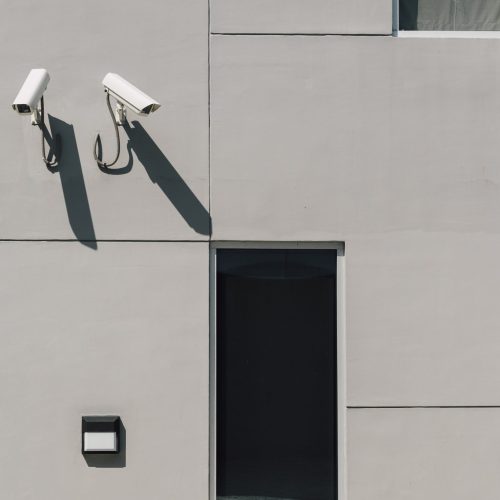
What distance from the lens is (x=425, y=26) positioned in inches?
213

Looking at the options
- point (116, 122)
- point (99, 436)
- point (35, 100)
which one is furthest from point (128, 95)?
point (99, 436)

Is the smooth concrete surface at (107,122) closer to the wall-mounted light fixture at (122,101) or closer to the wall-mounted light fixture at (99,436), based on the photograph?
the wall-mounted light fixture at (122,101)

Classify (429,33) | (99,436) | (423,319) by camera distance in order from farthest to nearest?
(429,33), (423,319), (99,436)

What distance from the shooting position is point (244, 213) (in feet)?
17.2

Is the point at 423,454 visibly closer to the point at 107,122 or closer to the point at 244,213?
the point at 244,213

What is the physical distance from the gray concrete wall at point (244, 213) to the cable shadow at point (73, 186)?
0.6 inches

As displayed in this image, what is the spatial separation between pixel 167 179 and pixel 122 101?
58 cm

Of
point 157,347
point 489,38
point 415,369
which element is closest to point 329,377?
point 415,369

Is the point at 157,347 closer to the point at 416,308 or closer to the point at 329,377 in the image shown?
the point at 329,377

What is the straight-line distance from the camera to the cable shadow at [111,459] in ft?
17.0

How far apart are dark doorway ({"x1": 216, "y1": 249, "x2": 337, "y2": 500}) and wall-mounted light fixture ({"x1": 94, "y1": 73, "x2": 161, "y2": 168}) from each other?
3.36 feet

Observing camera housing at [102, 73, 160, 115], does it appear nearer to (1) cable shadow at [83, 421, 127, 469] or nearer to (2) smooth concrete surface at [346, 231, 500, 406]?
(2) smooth concrete surface at [346, 231, 500, 406]

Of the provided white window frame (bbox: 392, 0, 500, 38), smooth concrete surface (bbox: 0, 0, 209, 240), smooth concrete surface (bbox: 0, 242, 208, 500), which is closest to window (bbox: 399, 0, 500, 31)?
white window frame (bbox: 392, 0, 500, 38)

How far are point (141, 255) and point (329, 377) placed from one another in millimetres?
1435
